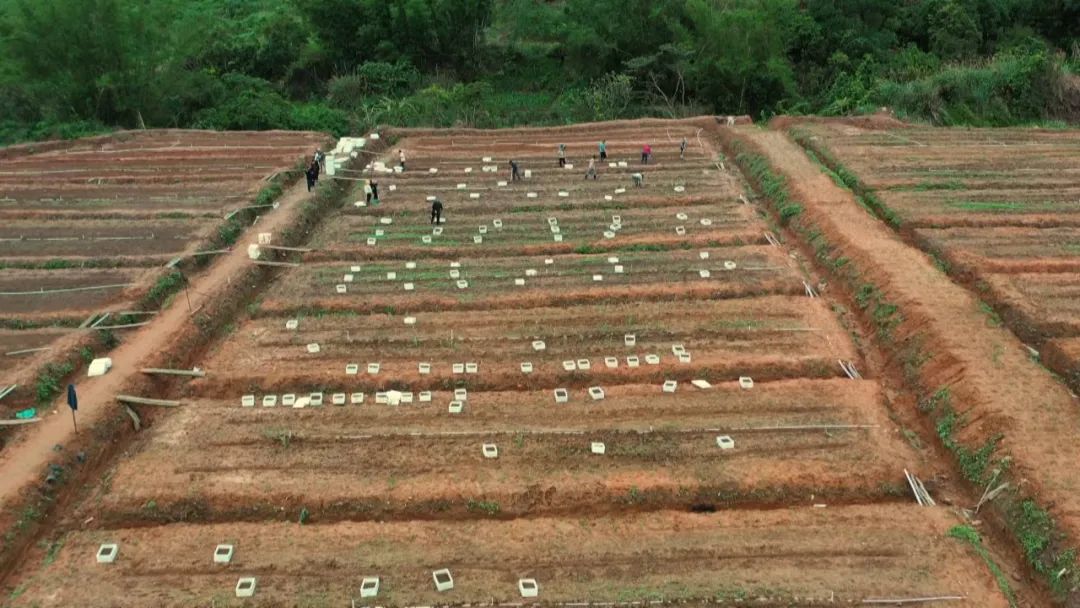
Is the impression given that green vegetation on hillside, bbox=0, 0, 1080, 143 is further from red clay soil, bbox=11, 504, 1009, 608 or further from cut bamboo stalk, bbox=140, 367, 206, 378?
red clay soil, bbox=11, 504, 1009, 608

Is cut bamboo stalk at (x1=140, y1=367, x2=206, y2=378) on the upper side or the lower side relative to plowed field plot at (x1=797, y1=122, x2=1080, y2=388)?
lower

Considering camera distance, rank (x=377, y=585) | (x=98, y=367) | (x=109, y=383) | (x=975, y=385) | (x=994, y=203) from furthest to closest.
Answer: (x=994, y=203)
(x=98, y=367)
(x=109, y=383)
(x=975, y=385)
(x=377, y=585)

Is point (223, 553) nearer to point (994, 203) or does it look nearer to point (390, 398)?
point (390, 398)

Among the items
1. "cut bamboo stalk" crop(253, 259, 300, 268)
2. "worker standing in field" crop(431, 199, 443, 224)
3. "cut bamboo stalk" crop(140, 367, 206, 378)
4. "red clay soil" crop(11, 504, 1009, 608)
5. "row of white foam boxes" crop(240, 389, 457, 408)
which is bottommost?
"red clay soil" crop(11, 504, 1009, 608)

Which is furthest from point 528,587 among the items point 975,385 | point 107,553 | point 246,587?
point 975,385

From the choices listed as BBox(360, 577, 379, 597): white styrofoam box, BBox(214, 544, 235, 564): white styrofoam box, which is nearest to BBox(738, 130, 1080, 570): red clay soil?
BBox(360, 577, 379, 597): white styrofoam box

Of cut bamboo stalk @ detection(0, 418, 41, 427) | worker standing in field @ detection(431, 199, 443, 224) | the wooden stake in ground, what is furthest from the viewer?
worker standing in field @ detection(431, 199, 443, 224)

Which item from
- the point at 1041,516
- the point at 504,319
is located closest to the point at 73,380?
the point at 504,319
